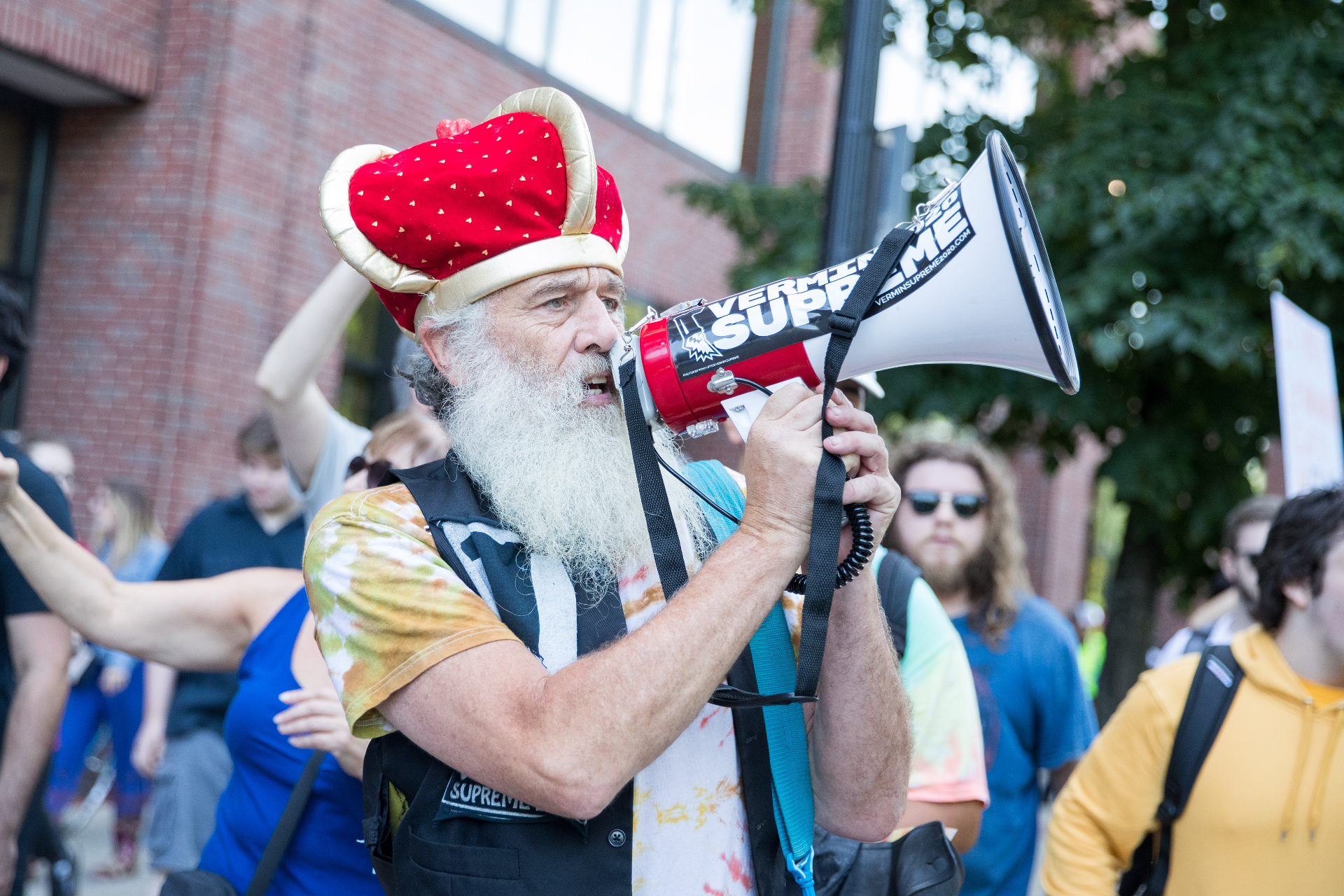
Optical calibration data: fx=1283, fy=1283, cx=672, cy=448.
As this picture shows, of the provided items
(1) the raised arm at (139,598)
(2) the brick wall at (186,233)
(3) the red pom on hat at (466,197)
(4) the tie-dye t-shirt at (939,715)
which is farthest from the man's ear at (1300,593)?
(2) the brick wall at (186,233)

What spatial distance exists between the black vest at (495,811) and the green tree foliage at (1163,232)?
4588mm

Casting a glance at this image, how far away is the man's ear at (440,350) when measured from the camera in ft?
5.93

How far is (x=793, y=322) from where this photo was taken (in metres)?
1.51

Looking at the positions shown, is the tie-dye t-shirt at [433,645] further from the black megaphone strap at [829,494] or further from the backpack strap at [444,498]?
the black megaphone strap at [829,494]

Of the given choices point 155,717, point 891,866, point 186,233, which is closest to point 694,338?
point 891,866

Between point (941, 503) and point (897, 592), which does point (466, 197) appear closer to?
point (897, 592)

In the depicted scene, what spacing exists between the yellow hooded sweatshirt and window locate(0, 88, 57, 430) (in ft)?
21.8

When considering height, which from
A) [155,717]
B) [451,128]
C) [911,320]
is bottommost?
[155,717]

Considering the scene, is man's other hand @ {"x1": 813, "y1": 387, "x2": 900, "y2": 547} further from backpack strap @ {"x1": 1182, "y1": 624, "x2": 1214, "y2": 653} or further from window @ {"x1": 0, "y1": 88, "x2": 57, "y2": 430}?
window @ {"x1": 0, "y1": 88, "x2": 57, "y2": 430}

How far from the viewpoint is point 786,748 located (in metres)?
1.63

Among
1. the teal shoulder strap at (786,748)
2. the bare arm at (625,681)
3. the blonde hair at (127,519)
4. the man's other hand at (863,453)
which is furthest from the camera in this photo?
the blonde hair at (127,519)

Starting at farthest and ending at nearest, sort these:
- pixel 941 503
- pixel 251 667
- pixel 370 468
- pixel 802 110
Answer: pixel 802 110
pixel 941 503
pixel 370 468
pixel 251 667

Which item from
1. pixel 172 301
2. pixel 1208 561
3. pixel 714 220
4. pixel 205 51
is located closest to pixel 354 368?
pixel 172 301

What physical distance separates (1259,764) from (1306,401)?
2.13 metres
